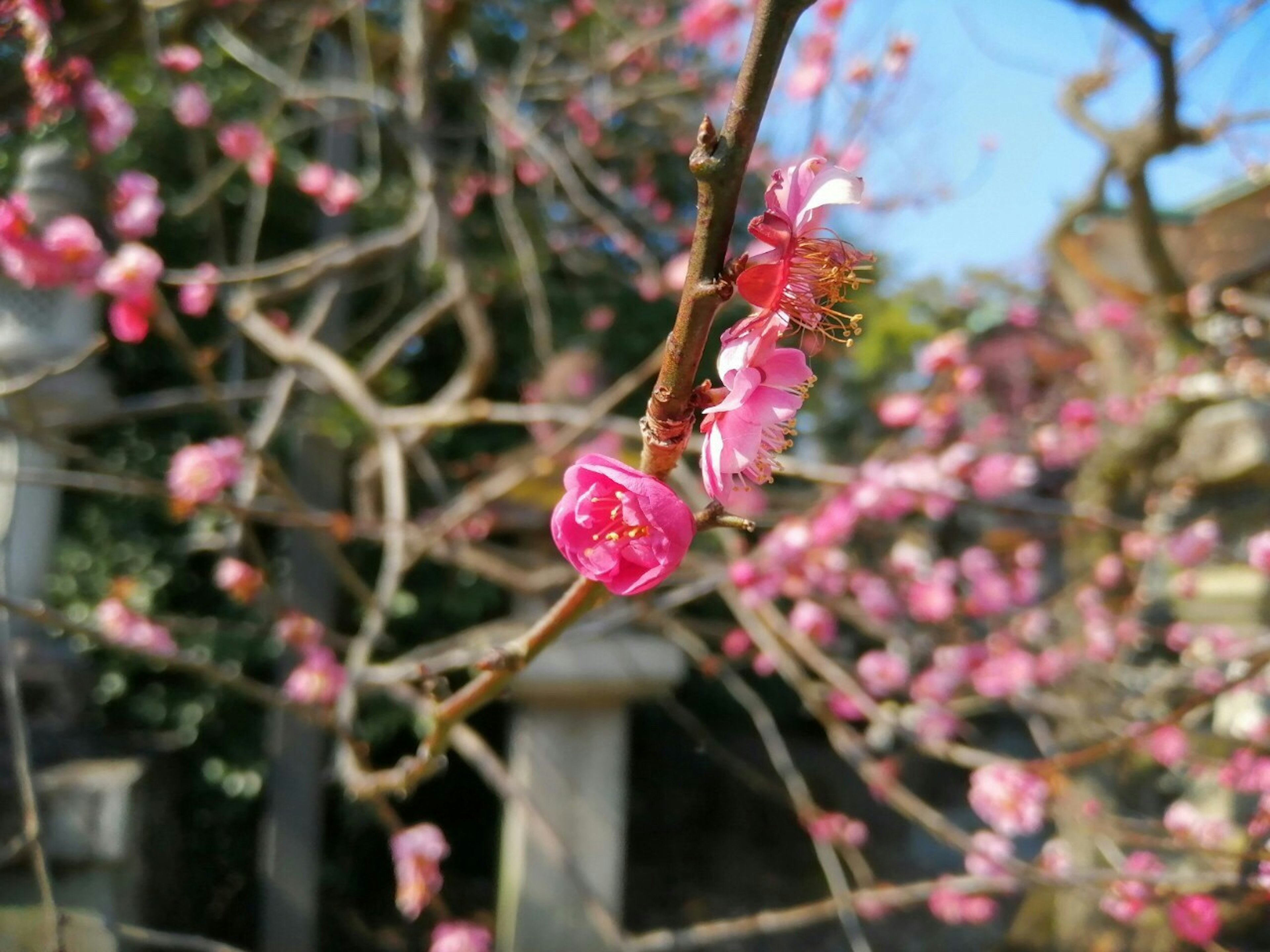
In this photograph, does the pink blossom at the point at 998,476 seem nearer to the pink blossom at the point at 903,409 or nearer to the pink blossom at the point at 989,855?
the pink blossom at the point at 903,409

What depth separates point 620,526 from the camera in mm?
475

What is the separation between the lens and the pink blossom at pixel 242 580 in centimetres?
188

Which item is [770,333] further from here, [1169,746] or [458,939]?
[1169,746]

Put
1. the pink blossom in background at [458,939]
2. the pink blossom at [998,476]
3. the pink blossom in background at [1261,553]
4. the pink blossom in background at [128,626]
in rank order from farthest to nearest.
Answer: the pink blossom at [998,476] → the pink blossom in background at [128,626] → the pink blossom in background at [1261,553] → the pink blossom in background at [458,939]

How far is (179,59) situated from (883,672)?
270 centimetres

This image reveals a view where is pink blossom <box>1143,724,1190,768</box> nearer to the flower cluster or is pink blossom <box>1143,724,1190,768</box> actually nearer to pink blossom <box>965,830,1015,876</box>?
pink blossom <box>965,830,1015,876</box>

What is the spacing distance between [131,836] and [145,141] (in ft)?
8.56

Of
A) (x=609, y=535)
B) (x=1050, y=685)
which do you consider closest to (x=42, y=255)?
(x=609, y=535)

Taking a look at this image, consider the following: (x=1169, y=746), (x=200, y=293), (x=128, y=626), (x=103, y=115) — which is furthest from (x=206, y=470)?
(x=1169, y=746)

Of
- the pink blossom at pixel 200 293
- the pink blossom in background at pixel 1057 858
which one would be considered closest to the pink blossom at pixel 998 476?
the pink blossom in background at pixel 1057 858

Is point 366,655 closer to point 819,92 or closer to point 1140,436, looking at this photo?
point 819,92

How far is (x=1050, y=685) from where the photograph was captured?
9.61ft

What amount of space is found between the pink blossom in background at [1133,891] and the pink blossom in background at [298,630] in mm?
1688

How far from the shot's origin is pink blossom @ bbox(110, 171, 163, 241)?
183cm
